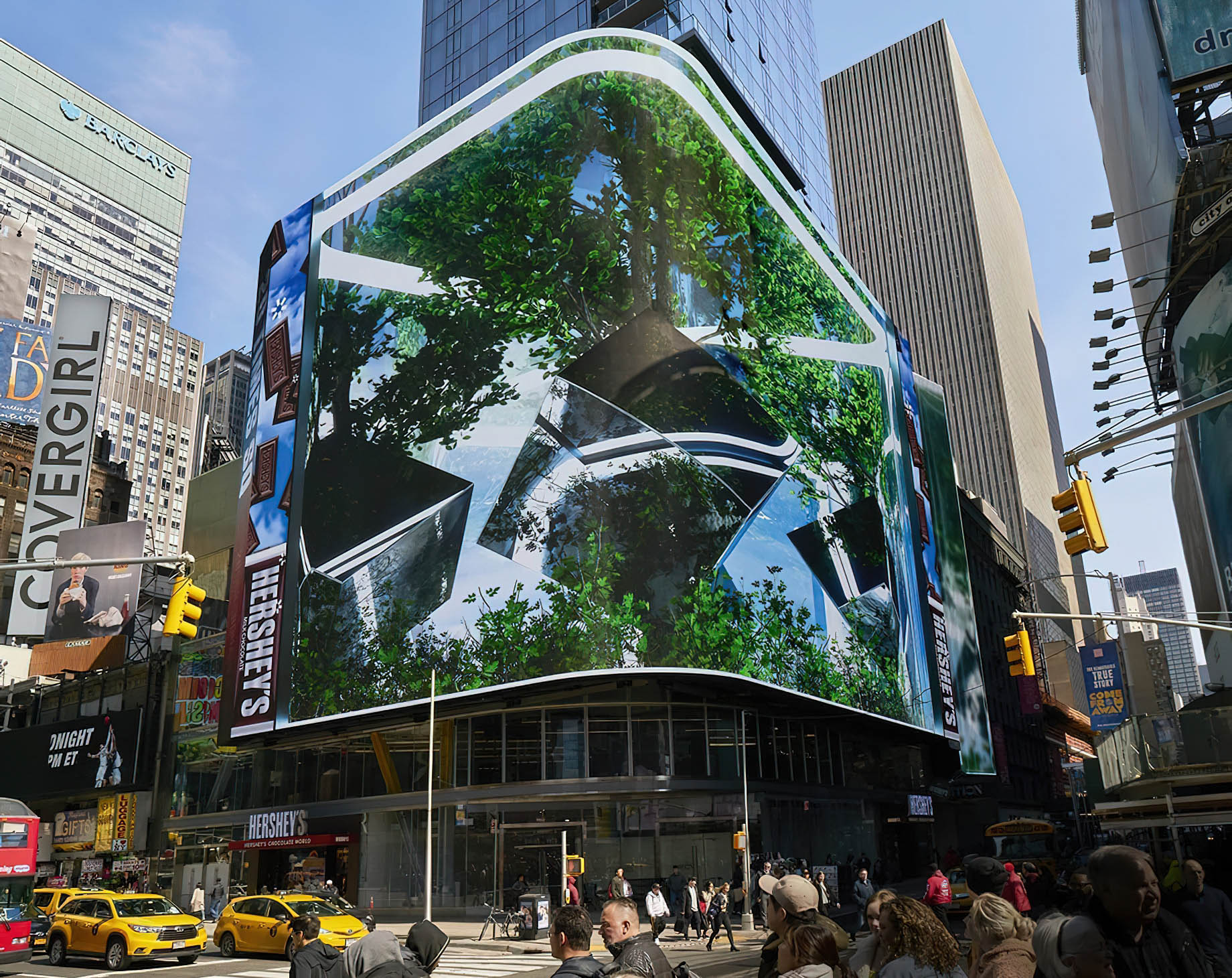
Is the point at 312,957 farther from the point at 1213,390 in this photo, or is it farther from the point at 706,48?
the point at 706,48

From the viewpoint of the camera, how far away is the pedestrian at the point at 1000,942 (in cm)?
627

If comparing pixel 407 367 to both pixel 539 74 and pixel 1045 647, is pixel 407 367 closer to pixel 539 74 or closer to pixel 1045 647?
pixel 539 74

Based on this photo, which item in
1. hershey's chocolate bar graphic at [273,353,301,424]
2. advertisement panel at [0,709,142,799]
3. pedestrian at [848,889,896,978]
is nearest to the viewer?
pedestrian at [848,889,896,978]

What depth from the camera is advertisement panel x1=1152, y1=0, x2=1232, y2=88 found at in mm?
32531

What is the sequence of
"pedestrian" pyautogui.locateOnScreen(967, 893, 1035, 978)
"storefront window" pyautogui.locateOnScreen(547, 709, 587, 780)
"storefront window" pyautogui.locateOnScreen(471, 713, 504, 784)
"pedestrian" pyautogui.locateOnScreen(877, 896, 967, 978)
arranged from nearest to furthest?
"pedestrian" pyautogui.locateOnScreen(877, 896, 967, 978), "pedestrian" pyautogui.locateOnScreen(967, 893, 1035, 978), "storefront window" pyautogui.locateOnScreen(547, 709, 587, 780), "storefront window" pyautogui.locateOnScreen(471, 713, 504, 784)

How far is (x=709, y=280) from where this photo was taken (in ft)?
138

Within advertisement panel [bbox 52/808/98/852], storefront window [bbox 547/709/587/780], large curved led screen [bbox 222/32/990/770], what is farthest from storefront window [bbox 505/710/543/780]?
advertisement panel [bbox 52/808/98/852]

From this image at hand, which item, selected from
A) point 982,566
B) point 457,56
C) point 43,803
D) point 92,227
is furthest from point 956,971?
point 92,227

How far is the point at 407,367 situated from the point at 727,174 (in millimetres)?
16545

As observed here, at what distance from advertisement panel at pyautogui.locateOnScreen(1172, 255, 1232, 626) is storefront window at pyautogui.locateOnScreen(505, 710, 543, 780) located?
25.5 metres

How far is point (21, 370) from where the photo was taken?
68312 millimetres

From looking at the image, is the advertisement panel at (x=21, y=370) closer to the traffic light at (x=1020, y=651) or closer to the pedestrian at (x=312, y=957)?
the traffic light at (x=1020, y=651)

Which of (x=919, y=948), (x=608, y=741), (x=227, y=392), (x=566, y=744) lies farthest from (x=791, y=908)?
(x=227, y=392)

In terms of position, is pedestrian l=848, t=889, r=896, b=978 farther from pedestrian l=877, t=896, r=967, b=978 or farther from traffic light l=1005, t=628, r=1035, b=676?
traffic light l=1005, t=628, r=1035, b=676
